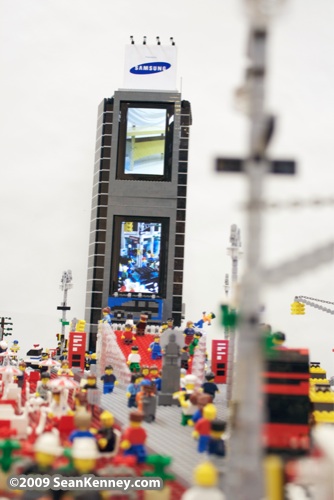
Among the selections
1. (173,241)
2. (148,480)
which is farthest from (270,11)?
(173,241)

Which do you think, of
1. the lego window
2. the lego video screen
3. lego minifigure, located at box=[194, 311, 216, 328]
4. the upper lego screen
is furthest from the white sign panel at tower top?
lego minifigure, located at box=[194, 311, 216, 328]

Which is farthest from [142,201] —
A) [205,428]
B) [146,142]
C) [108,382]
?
[205,428]

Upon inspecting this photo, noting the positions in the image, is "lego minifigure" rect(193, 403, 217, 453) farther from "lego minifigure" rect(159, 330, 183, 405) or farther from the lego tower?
the lego tower

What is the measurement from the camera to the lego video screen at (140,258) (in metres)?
44.7

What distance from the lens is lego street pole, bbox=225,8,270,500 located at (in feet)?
21.1

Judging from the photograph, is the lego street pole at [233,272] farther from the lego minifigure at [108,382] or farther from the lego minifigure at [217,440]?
the lego minifigure at [217,440]

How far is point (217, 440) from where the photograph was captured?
37.1ft

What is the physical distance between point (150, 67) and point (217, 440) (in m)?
41.0

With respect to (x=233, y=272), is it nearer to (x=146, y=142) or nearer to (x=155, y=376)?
(x=155, y=376)

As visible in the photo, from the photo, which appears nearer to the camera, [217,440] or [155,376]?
[217,440]

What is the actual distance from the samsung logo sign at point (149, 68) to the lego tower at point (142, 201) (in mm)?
80

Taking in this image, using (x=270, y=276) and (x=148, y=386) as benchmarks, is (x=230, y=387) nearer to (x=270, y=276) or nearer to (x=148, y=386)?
(x=148, y=386)

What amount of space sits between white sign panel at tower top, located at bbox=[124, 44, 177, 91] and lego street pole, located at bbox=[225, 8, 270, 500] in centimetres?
4146

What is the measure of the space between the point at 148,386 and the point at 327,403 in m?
5.16
